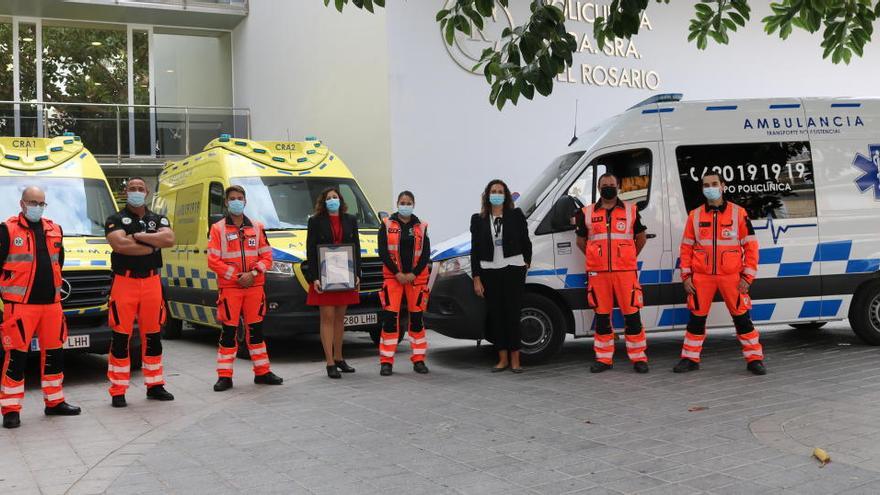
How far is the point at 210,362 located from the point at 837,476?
7.27 metres

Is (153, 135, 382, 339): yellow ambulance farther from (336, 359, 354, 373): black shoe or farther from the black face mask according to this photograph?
the black face mask

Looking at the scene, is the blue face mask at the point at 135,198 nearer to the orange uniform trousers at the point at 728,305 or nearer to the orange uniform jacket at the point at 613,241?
the orange uniform jacket at the point at 613,241

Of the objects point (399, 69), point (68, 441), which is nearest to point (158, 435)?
point (68, 441)

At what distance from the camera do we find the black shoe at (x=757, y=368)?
7855 millimetres

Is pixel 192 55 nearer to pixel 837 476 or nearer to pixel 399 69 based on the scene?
pixel 399 69

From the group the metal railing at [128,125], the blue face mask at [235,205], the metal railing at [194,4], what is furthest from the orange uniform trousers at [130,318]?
the metal railing at [194,4]

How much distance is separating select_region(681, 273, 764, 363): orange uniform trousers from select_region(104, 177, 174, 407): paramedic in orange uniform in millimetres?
4902

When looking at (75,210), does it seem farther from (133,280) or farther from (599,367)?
(599,367)

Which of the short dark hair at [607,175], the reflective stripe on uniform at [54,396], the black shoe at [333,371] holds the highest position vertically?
the short dark hair at [607,175]

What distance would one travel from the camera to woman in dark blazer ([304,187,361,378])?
8406 mm

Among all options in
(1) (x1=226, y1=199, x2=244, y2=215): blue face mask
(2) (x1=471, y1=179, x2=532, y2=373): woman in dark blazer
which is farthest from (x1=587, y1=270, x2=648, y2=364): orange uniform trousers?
(1) (x1=226, y1=199, x2=244, y2=215): blue face mask

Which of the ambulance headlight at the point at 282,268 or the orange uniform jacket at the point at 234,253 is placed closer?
the orange uniform jacket at the point at 234,253

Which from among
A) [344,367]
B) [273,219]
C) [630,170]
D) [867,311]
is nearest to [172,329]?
[273,219]

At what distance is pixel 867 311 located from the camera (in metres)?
9.05
